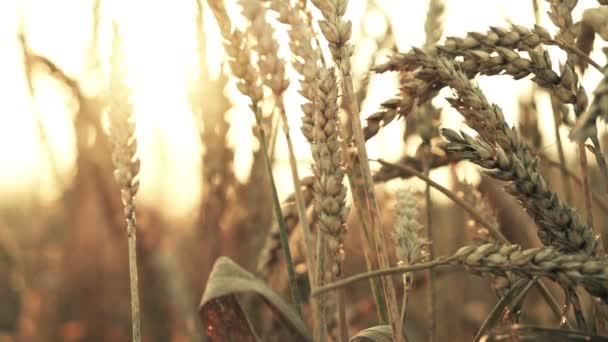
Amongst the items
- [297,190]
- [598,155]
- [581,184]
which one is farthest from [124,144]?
[581,184]

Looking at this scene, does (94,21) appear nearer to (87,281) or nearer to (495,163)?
(495,163)

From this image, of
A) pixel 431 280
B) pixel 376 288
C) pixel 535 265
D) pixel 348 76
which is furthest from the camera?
pixel 431 280

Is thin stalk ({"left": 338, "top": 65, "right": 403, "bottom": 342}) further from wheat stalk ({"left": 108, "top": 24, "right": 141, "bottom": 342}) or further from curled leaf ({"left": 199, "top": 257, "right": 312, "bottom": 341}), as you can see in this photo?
wheat stalk ({"left": 108, "top": 24, "right": 141, "bottom": 342})

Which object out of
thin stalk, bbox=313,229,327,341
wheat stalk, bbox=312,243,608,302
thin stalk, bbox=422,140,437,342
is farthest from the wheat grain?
thin stalk, bbox=422,140,437,342

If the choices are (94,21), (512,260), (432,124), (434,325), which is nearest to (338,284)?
(512,260)

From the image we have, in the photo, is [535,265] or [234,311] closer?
[535,265]

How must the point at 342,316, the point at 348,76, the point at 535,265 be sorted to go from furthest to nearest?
the point at 342,316 → the point at 348,76 → the point at 535,265

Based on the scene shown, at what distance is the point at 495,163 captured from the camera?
30.2 inches

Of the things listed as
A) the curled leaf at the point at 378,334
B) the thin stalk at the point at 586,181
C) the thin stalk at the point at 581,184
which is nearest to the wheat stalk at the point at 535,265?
the curled leaf at the point at 378,334

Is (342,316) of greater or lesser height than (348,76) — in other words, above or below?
below

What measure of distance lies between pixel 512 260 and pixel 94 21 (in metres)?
1.25

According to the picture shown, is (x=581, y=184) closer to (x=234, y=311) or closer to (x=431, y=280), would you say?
(x=431, y=280)

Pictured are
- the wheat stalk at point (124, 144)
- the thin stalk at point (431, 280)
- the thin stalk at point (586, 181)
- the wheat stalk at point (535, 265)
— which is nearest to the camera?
the wheat stalk at point (535, 265)

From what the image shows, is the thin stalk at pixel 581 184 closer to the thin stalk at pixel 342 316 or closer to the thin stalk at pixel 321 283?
the thin stalk at pixel 342 316
